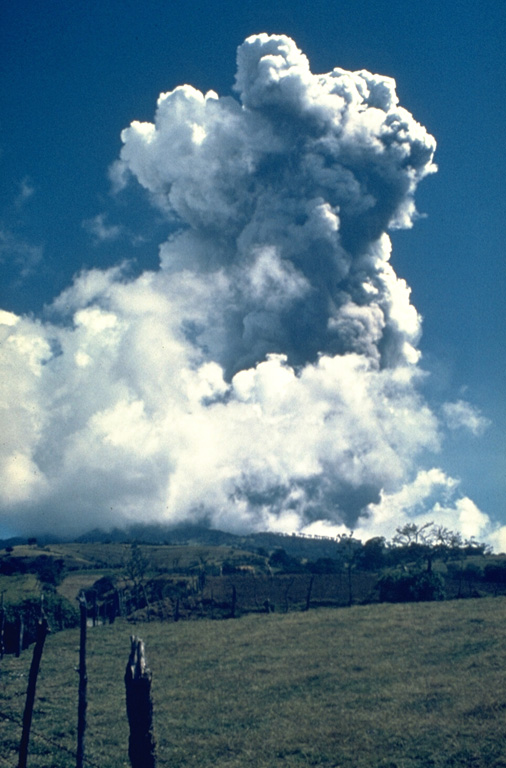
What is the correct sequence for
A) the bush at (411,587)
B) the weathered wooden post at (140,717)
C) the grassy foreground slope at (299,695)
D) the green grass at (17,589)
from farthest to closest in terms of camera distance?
the bush at (411,587)
the green grass at (17,589)
the grassy foreground slope at (299,695)
the weathered wooden post at (140,717)

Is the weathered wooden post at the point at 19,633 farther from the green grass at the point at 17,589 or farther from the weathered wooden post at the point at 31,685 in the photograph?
the weathered wooden post at the point at 31,685

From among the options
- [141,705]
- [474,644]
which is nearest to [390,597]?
[474,644]

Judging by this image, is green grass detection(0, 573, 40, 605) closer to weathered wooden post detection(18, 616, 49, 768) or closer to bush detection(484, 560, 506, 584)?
weathered wooden post detection(18, 616, 49, 768)

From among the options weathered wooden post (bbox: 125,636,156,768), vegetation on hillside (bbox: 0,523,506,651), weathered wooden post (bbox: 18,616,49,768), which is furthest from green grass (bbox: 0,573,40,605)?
weathered wooden post (bbox: 125,636,156,768)

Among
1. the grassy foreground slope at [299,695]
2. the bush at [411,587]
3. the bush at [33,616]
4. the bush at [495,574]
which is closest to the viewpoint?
the grassy foreground slope at [299,695]

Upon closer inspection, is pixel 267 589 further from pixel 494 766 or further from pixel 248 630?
pixel 494 766

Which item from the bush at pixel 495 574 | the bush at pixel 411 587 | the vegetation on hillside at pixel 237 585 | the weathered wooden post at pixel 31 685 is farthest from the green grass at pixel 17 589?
the bush at pixel 495 574
